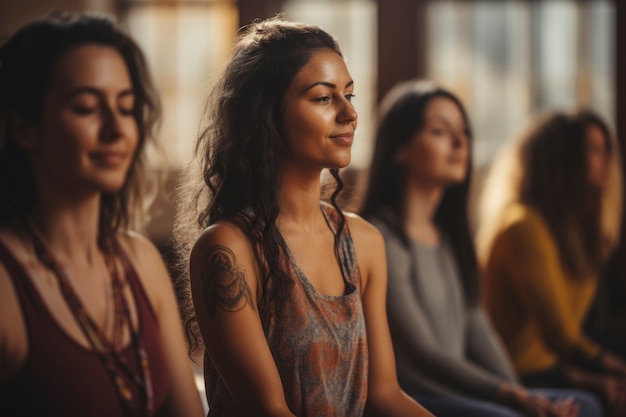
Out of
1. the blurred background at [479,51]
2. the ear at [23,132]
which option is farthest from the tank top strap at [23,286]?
the blurred background at [479,51]

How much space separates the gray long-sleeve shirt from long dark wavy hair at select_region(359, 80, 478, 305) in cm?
3

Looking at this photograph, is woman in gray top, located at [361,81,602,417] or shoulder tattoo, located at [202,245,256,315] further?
woman in gray top, located at [361,81,602,417]

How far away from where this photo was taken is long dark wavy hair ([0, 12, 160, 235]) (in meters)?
1.28

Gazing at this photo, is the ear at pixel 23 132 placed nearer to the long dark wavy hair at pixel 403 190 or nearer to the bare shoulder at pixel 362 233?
the bare shoulder at pixel 362 233

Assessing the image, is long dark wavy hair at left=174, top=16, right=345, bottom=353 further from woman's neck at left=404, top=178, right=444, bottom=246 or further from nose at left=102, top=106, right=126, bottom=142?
woman's neck at left=404, top=178, right=444, bottom=246

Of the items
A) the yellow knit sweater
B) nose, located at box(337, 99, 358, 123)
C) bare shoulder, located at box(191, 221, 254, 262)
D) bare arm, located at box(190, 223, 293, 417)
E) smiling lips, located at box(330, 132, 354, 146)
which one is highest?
nose, located at box(337, 99, 358, 123)

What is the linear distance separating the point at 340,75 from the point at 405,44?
15.4 ft

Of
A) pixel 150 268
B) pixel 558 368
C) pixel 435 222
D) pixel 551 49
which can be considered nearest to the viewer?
pixel 150 268

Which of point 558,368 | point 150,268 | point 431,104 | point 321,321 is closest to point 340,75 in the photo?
point 321,321

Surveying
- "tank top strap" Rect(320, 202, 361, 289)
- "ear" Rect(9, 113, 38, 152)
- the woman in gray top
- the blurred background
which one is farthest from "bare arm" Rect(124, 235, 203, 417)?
the blurred background

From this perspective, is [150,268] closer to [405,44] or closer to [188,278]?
[188,278]

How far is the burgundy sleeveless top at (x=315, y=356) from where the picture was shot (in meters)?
1.09

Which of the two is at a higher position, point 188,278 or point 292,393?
point 188,278

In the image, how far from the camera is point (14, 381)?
1183 mm
